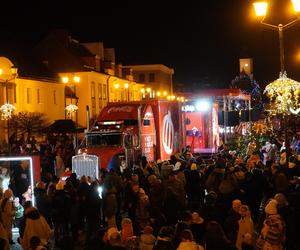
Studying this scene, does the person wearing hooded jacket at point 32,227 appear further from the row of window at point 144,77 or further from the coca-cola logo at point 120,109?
the row of window at point 144,77

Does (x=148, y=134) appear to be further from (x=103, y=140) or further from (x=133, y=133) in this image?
(x=103, y=140)

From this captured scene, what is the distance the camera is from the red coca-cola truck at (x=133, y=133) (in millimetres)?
23562

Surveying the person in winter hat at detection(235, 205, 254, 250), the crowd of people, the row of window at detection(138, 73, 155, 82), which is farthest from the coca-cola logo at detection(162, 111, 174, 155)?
the row of window at detection(138, 73, 155, 82)

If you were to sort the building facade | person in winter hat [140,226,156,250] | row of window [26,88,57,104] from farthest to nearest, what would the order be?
the building facade < row of window [26,88,57,104] < person in winter hat [140,226,156,250]

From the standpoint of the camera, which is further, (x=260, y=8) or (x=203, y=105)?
(x=203, y=105)

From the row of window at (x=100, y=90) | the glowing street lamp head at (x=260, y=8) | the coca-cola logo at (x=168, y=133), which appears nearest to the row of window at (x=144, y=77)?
the row of window at (x=100, y=90)

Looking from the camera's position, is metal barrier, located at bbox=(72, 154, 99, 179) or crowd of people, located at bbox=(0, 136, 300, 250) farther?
metal barrier, located at bbox=(72, 154, 99, 179)

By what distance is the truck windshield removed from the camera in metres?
23.7

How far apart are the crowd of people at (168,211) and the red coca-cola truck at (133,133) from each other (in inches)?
207

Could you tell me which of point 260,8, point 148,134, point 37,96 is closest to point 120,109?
point 148,134

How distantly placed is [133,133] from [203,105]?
702 cm

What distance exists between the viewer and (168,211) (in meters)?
13.6

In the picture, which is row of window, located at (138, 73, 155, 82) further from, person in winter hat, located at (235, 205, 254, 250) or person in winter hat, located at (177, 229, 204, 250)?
person in winter hat, located at (177, 229, 204, 250)

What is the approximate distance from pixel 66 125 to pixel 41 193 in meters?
17.3
